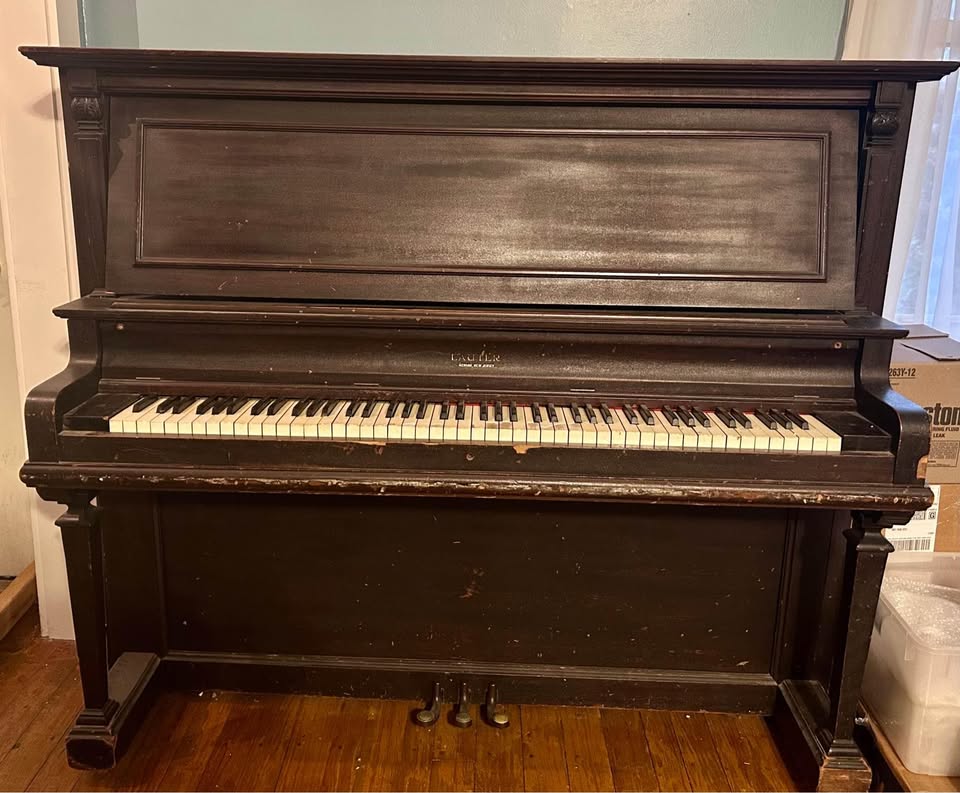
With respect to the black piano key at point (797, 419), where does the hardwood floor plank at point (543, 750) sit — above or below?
below

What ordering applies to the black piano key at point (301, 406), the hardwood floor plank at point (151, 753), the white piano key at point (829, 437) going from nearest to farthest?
the white piano key at point (829, 437) → the black piano key at point (301, 406) → the hardwood floor plank at point (151, 753)

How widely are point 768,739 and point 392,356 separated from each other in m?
1.37

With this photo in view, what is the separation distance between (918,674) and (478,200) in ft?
4.82

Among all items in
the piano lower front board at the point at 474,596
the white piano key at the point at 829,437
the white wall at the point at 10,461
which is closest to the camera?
the white piano key at the point at 829,437

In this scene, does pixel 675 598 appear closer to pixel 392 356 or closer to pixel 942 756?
pixel 942 756

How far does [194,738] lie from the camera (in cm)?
200

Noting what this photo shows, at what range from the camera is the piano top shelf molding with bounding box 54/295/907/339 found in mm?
1670

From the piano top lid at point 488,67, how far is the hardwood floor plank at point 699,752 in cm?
157

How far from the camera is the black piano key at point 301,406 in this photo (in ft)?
5.36

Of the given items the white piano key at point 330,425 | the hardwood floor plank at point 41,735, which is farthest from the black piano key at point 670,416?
the hardwood floor plank at point 41,735

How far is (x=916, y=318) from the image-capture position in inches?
95.6

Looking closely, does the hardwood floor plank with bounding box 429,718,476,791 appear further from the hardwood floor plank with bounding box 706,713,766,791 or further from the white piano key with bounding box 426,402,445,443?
the white piano key with bounding box 426,402,445,443

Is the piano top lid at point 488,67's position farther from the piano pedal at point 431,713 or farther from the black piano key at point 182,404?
the piano pedal at point 431,713

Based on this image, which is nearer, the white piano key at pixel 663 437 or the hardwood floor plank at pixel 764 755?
the white piano key at pixel 663 437
